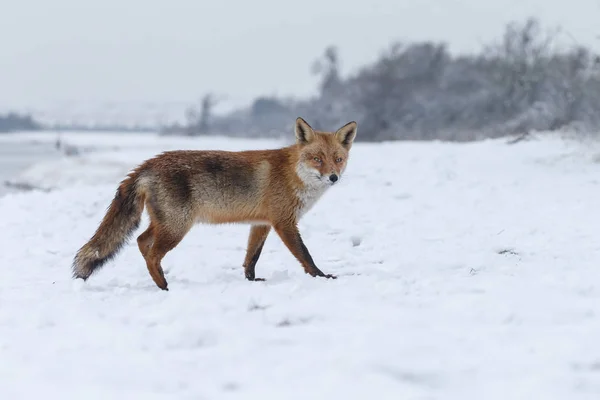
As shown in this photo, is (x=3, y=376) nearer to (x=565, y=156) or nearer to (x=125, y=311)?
(x=125, y=311)

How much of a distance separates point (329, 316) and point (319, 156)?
2.37m

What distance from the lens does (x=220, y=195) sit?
6520 mm

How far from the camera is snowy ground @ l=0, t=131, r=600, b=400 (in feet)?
11.4

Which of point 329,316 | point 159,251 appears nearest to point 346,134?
point 159,251

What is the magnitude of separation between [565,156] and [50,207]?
501 inches

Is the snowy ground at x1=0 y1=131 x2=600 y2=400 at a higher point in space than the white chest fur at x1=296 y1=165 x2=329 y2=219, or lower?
lower

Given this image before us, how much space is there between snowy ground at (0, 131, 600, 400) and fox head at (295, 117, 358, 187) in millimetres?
1071

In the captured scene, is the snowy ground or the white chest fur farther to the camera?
the white chest fur

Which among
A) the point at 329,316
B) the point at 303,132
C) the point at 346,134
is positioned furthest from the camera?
the point at 346,134

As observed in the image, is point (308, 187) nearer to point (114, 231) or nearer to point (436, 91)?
point (114, 231)

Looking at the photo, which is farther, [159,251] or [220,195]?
[220,195]

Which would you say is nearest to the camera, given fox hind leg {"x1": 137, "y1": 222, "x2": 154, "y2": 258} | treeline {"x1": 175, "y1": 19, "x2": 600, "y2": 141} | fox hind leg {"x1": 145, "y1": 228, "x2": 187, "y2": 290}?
fox hind leg {"x1": 145, "y1": 228, "x2": 187, "y2": 290}

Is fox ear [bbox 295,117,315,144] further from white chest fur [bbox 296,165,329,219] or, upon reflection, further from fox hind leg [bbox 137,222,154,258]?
fox hind leg [bbox 137,222,154,258]

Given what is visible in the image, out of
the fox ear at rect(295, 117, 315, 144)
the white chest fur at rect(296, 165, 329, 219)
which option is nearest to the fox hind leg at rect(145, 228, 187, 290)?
the white chest fur at rect(296, 165, 329, 219)
